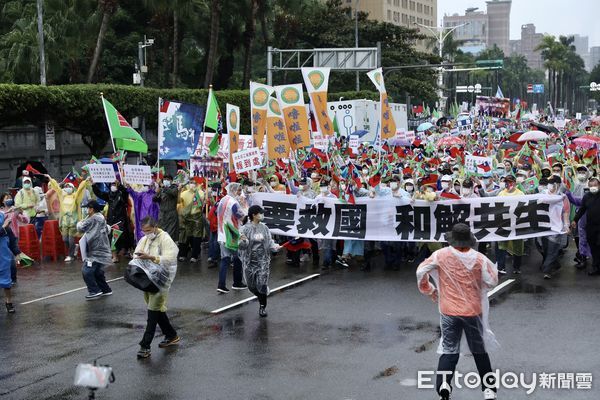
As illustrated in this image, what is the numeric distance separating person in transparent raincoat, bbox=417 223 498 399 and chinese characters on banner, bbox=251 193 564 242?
7.33 m

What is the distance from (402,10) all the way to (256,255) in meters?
133

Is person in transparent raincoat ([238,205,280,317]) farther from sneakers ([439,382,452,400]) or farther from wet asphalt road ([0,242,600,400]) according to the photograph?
sneakers ([439,382,452,400])

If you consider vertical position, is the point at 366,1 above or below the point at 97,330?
above

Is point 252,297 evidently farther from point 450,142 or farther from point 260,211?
point 450,142

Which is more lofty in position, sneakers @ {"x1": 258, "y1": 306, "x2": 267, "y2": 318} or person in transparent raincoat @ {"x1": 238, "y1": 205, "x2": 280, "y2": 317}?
person in transparent raincoat @ {"x1": 238, "y1": 205, "x2": 280, "y2": 317}

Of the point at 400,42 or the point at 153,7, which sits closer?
the point at 153,7

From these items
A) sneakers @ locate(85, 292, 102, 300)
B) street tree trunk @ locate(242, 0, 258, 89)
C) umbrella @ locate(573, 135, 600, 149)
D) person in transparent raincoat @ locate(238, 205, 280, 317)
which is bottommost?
sneakers @ locate(85, 292, 102, 300)

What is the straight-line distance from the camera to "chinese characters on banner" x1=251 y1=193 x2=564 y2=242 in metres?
15.2

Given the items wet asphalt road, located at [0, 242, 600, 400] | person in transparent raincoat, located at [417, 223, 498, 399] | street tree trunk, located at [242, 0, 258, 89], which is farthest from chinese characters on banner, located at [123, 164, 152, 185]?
street tree trunk, located at [242, 0, 258, 89]

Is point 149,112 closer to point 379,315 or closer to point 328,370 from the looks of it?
point 379,315

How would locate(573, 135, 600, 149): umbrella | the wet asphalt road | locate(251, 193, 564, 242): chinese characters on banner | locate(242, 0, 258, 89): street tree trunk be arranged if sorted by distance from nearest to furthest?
the wet asphalt road → locate(251, 193, 564, 242): chinese characters on banner → locate(573, 135, 600, 149): umbrella → locate(242, 0, 258, 89): street tree trunk

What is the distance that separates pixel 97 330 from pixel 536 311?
216 inches

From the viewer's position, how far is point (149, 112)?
107ft

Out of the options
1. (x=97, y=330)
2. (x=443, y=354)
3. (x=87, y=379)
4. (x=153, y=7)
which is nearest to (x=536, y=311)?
(x=443, y=354)
